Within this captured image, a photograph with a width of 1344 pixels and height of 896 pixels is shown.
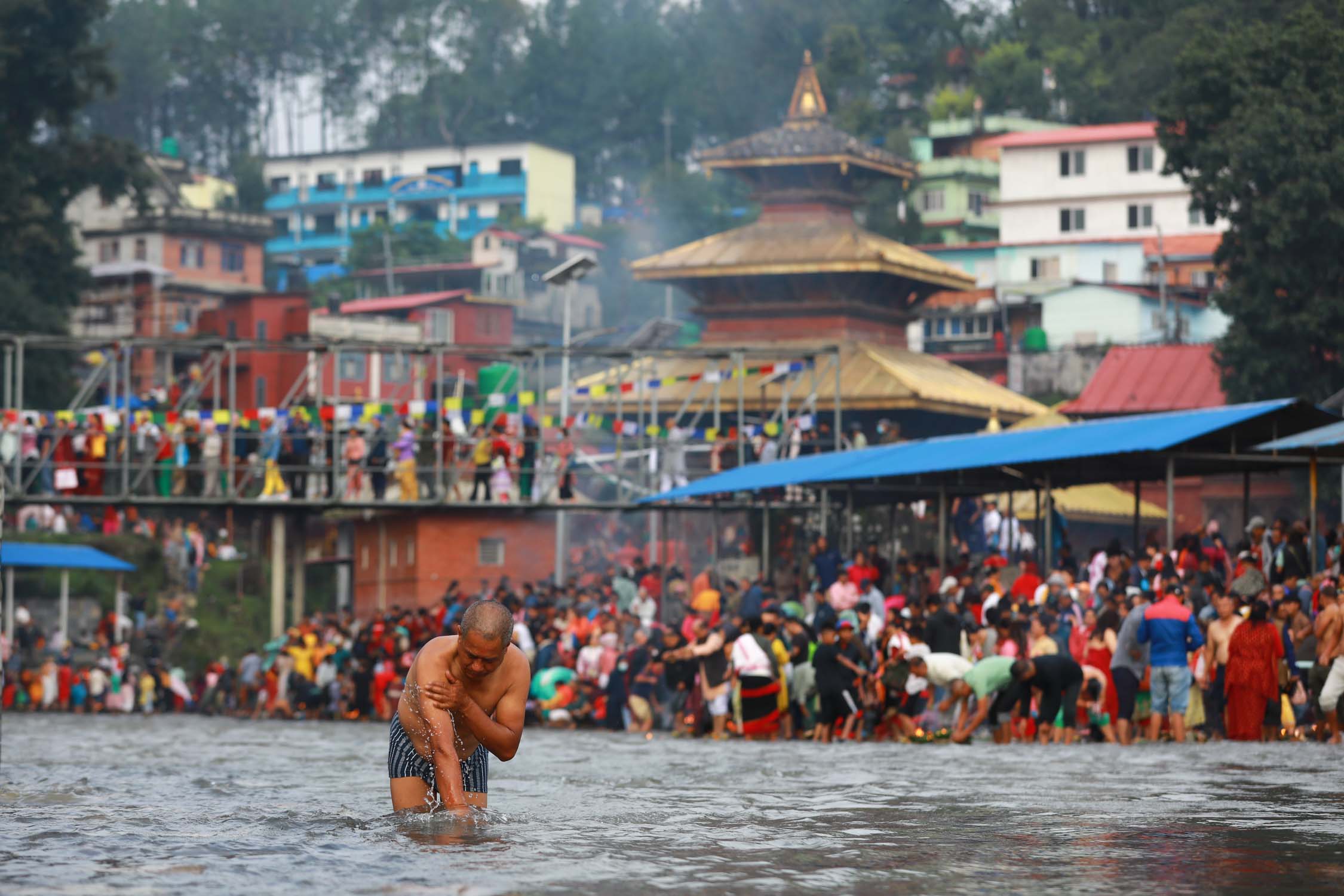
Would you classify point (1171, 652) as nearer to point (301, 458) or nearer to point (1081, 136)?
point (301, 458)

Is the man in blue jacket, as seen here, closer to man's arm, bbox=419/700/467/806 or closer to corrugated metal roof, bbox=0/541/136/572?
man's arm, bbox=419/700/467/806

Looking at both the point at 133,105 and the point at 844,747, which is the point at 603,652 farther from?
the point at 133,105

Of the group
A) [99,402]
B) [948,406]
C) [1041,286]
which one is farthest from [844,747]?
[1041,286]

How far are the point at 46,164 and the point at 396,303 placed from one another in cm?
3143

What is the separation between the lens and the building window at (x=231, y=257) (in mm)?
93562

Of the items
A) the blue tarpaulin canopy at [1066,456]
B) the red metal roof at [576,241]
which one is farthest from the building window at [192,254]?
the blue tarpaulin canopy at [1066,456]

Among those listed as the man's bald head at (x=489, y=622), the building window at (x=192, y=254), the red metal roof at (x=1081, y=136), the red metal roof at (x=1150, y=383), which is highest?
the red metal roof at (x=1081, y=136)

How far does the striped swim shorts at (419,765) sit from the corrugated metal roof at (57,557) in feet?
91.9

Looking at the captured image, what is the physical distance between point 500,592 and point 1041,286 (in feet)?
172

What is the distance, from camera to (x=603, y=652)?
30.6 meters

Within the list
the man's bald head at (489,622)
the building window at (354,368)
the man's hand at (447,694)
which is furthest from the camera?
the building window at (354,368)

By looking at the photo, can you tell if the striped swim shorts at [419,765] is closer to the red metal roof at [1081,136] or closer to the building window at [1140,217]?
the red metal roof at [1081,136]

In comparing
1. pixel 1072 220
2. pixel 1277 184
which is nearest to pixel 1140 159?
pixel 1072 220

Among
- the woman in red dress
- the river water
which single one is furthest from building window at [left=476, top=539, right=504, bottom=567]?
the river water
